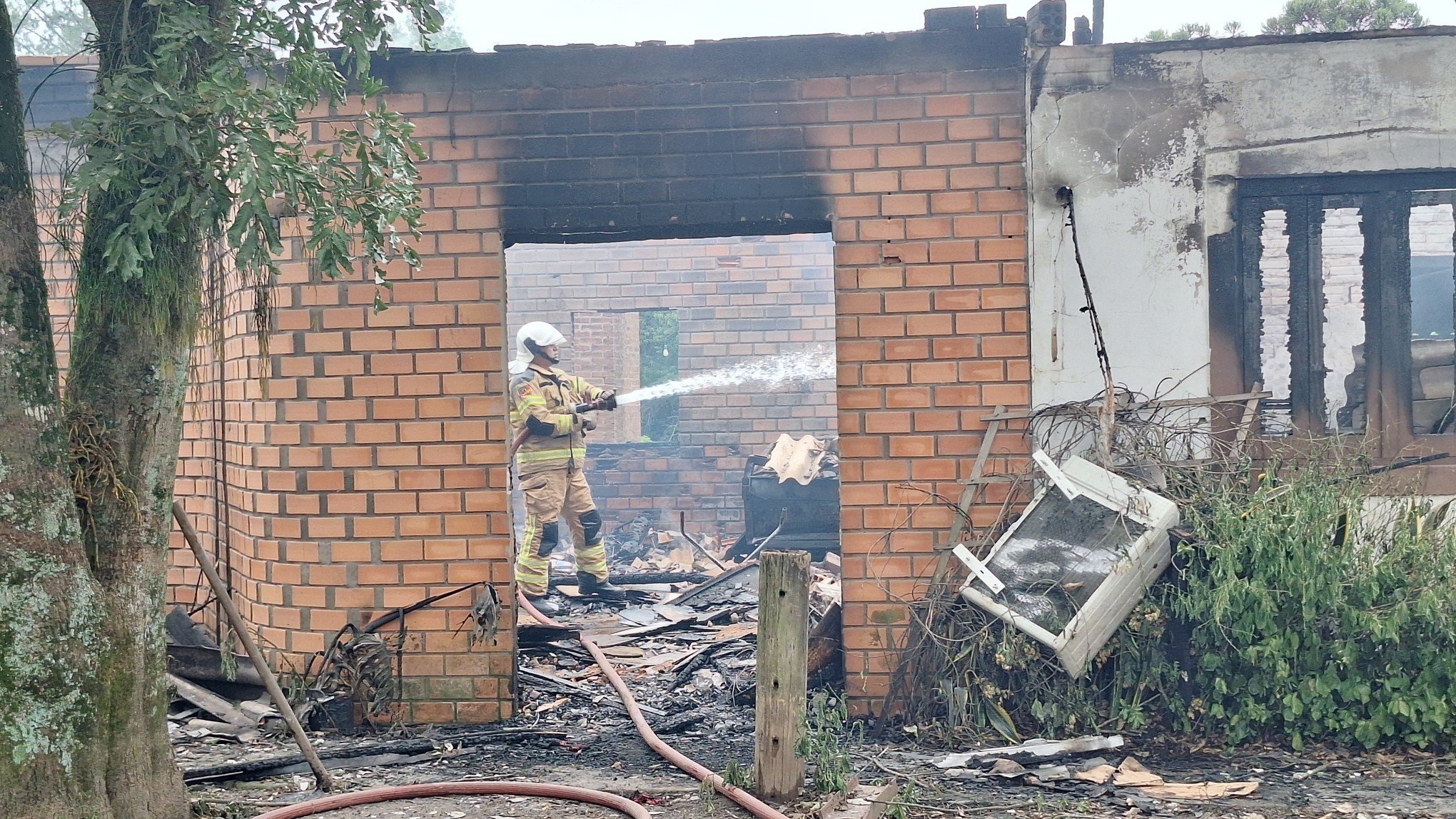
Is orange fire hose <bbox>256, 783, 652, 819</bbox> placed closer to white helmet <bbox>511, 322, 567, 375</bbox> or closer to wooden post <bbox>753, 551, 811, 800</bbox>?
wooden post <bbox>753, 551, 811, 800</bbox>

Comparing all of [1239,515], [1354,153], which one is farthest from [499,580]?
[1354,153]

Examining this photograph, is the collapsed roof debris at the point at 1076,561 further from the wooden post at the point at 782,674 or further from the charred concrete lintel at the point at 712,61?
the charred concrete lintel at the point at 712,61

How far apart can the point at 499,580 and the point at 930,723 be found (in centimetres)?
217

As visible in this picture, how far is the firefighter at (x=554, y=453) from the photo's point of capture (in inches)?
346

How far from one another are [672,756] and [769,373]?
29.4 feet

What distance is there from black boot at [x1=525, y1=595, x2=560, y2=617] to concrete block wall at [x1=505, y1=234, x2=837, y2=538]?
4846 millimetres

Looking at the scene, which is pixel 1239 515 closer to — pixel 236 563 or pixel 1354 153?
pixel 1354 153

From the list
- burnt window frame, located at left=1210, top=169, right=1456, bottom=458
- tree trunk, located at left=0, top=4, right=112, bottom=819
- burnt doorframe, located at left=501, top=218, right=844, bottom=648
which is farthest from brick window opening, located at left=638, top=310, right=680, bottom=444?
tree trunk, located at left=0, top=4, right=112, bottom=819

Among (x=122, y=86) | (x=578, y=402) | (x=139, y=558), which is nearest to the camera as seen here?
(x=122, y=86)

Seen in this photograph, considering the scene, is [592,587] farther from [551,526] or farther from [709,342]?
Answer: [709,342]

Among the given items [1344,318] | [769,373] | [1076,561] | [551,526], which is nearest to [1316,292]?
[1344,318]

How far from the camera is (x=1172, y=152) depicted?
5.15m

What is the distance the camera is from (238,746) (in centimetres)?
507

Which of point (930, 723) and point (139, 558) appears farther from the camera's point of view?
point (930, 723)
